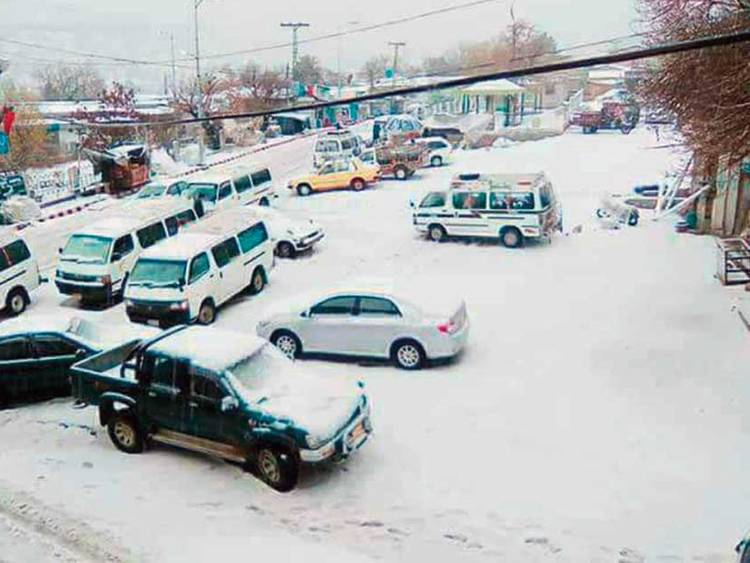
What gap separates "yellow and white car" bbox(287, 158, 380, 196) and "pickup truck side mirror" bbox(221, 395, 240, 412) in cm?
2196

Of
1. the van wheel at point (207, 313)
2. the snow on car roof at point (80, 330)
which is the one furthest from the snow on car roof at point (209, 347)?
the van wheel at point (207, 313)

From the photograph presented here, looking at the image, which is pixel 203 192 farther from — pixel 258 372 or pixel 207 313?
pixel 258 372

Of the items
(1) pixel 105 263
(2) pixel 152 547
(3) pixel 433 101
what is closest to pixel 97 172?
(1) pixel 105 263

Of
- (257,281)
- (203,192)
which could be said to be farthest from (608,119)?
(257,281)

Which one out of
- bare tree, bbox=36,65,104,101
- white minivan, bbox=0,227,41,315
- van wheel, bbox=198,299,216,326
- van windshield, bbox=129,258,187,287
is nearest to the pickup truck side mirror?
van windshield, bbox=129,258,187,287

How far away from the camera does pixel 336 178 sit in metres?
31.3

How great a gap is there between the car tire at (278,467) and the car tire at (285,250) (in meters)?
12.1

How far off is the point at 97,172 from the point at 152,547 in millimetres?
31476

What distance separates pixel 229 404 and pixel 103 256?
9596 mm

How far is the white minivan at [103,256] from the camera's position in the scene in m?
17.7

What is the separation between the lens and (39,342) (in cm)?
1244

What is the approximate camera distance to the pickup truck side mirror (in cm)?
962

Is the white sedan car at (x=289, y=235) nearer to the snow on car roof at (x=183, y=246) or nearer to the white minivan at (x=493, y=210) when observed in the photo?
the white minivan at (x=493, y=210)

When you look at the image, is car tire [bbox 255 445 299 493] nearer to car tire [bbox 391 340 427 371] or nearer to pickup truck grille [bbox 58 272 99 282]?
car tire [bbox 391 340 427 371]
